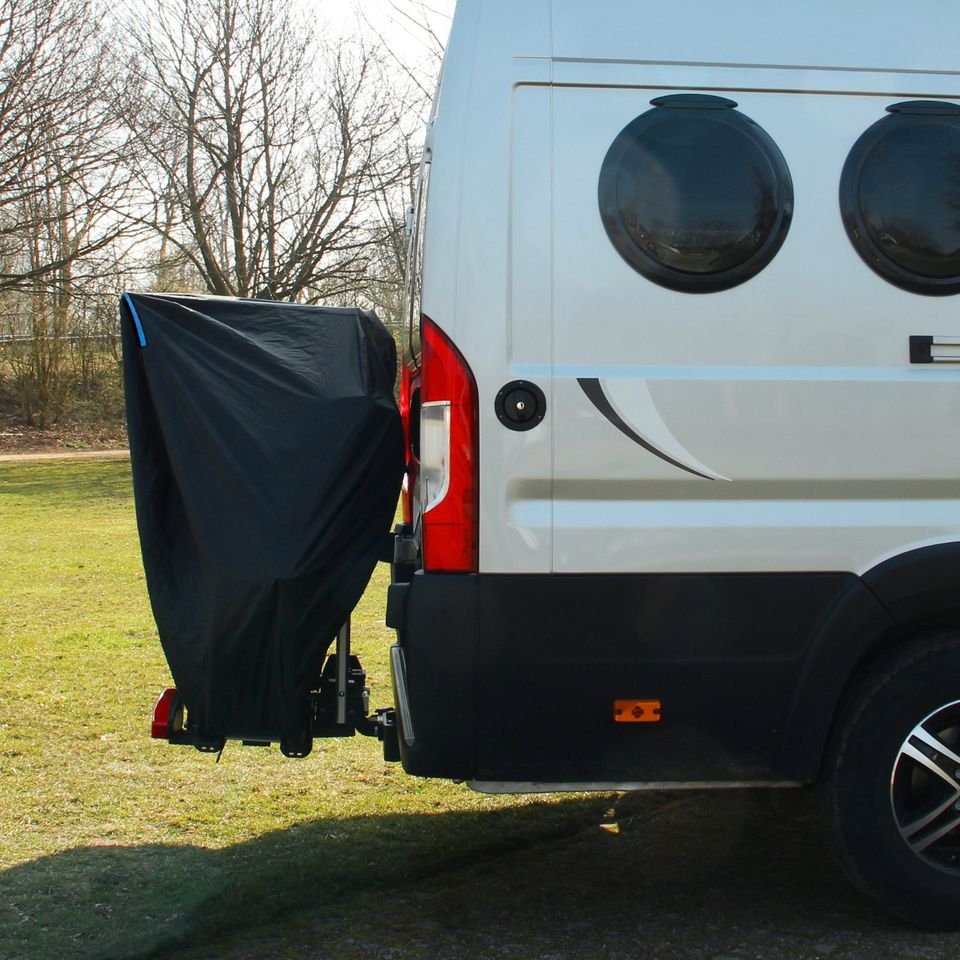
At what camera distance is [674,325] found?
2.85 m

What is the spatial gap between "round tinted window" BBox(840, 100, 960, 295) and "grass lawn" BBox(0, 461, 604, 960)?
2.26m

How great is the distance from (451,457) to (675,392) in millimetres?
594

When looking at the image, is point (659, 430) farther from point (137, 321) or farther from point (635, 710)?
point (137, 321)

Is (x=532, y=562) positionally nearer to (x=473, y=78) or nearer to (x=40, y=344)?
(x=473, y=78)

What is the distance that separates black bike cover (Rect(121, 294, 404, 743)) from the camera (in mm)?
3102

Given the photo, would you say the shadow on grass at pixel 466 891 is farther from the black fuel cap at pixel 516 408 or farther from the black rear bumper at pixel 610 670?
the black fuel cap at pixel 516 408

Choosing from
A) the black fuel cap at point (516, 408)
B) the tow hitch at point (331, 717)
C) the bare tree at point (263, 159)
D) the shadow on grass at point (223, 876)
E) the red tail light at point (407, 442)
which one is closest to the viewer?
the black fuel cap at point (516, 408)

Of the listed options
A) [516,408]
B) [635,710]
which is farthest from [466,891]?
[516,408]

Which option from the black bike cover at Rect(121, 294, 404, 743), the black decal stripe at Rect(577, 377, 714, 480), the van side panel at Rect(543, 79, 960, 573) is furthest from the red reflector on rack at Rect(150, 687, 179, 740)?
the black decal stripe at Rect(577, 377, 714, 480)

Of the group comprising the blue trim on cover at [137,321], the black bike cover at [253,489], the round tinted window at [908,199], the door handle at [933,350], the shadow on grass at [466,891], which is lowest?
the shadow on grass at [466,891]

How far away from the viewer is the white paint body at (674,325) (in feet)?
9.25

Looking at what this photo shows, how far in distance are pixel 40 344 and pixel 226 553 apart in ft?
100.0

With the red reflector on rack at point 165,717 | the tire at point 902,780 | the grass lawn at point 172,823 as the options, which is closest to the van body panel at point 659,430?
the tire at point 902,780

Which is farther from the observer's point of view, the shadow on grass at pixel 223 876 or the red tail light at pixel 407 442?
the red tail light at pixel 407 442
